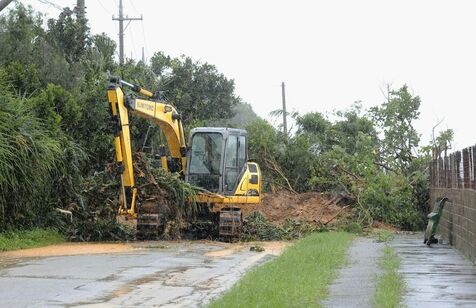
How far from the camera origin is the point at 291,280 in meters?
12.9

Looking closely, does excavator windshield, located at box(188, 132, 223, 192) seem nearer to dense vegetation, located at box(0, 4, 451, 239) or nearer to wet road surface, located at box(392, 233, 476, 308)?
dense vegetation, located at box(0, 4, 451, 239)

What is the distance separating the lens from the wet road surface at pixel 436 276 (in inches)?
428

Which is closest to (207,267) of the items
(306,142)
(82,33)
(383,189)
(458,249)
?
(458,249)

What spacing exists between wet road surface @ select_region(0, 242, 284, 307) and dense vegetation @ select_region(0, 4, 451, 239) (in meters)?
3.73

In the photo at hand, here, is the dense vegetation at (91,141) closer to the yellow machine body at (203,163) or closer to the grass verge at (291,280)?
the yellow machine body at (203,163)

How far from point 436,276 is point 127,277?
536cm

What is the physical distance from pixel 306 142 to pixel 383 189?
4.45 m

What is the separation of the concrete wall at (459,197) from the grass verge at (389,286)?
1.74 metres

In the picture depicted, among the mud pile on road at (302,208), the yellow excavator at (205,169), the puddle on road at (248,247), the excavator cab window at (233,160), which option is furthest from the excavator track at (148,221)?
the mud pile on road at (302,208)

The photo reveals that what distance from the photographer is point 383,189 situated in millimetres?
27812

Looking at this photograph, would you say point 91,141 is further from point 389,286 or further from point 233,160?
point 389,286

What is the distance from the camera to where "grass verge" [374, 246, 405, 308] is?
10.5 meters

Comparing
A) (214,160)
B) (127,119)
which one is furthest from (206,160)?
(127,119)

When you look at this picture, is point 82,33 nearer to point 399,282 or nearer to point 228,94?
point 228,94
